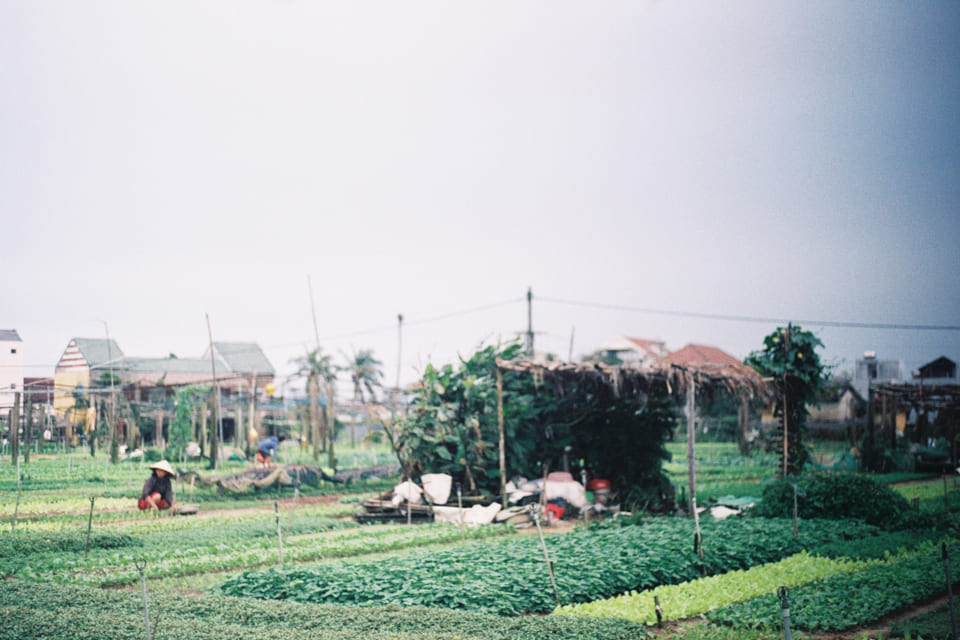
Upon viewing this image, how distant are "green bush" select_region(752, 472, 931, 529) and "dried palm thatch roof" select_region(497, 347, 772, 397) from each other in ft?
8.95

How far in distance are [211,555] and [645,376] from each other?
9200mm

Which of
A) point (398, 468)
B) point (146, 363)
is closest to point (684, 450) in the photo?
point (398, 468)

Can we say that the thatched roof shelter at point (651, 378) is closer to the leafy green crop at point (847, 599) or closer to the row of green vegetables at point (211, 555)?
the row of green vegetables at point (211, 555)

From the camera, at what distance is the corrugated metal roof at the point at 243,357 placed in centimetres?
2191

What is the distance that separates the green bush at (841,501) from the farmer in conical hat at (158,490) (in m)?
10.5

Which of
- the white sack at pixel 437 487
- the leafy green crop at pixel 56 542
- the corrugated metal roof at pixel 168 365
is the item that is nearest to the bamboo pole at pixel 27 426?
the leafy green crop at pixel 56 542

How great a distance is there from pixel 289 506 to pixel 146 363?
4.95 metres

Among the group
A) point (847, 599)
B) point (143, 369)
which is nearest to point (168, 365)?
point (143, 369)

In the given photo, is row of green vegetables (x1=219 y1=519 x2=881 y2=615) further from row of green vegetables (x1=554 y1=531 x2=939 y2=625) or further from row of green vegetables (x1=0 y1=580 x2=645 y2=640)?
row of green vegetables (x1=0 y1=580 x2=645 y2=640)

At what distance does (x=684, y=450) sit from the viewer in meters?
36.0

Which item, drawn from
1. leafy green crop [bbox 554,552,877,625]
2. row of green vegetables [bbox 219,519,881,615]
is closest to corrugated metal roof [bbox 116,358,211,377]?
row of green vegetables [bbox 219,519,881,615]

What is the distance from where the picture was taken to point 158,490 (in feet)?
45.7

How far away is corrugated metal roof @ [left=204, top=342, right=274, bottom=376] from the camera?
862 inches

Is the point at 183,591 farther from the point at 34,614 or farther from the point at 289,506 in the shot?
the point at 289,506
